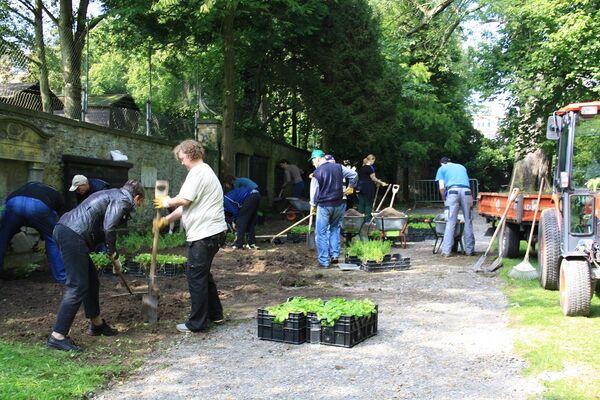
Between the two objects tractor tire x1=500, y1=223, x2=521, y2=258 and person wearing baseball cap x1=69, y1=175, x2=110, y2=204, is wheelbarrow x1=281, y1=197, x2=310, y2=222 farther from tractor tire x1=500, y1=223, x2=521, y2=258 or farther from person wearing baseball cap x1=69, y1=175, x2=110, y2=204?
person wearing baseball cap x1=69, y1=175, x2=110, y2=204

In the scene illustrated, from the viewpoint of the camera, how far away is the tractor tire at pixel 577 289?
18.9ft

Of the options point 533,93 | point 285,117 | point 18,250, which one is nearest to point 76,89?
point 18,250

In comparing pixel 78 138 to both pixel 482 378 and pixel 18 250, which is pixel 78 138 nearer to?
pixel 18 250

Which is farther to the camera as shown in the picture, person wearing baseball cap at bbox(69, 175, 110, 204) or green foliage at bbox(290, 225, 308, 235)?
green foliage at bbox(290, 225, 308, 235)

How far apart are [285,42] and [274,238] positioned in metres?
8.72

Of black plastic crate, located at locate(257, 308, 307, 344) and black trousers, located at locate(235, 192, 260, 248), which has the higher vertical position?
black trousers, located at locate(235, 192, 260, 248)

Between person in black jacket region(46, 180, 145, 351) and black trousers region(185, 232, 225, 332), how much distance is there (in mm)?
707

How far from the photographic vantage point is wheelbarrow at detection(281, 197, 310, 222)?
1645 centimetres

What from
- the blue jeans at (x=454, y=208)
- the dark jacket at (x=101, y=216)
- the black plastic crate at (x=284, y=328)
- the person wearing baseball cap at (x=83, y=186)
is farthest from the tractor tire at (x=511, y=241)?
the dark jacket at (x=101, y=216)

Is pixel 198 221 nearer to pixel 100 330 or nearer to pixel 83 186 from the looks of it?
pixel 100 330

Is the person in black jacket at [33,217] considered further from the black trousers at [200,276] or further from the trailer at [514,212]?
the trailer at [514,212]

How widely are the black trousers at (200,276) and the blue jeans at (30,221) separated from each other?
257 centimetres

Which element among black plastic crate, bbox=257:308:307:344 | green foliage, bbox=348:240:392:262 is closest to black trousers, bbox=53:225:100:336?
black plastic crate, bbox=257:308:307:344

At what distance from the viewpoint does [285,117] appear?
24.0 m
